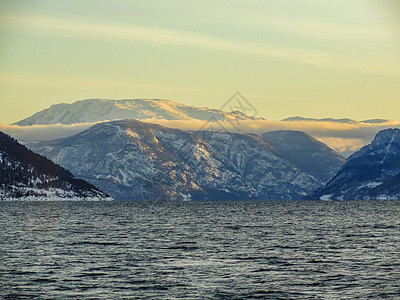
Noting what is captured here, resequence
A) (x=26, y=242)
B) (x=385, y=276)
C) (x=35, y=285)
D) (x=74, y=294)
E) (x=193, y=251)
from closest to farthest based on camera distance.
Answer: (x=74, y=294)
(x=35, y=285)
(x=385, y=276)
(x=193, y=251)
(x=26, y=242)

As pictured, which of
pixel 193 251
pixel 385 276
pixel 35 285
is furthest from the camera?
pixel 193 251

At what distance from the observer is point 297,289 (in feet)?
244

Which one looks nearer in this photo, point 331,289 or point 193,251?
point 331,289

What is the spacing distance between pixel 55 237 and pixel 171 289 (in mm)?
70381

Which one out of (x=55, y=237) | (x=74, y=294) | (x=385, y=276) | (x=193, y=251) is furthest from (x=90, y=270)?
(x=55, y=237)

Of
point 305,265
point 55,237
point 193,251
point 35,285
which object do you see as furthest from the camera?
point 55,237

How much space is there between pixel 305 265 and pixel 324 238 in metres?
49.5

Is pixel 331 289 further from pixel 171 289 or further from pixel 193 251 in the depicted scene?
pixel 193 251

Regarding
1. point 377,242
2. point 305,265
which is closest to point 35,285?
point 305,265

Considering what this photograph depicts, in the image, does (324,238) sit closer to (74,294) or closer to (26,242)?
(26,242)

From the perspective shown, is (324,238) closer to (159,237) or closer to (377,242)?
(377,242)

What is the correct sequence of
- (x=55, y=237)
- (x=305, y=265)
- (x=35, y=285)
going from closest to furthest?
(x=35, y=285) < (x=305, y=265) < (x=55, y=237)

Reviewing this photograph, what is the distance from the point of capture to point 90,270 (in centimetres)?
8744

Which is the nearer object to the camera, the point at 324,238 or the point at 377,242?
the point at 377,242
